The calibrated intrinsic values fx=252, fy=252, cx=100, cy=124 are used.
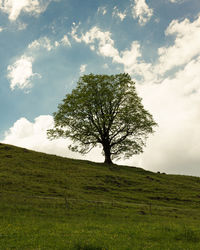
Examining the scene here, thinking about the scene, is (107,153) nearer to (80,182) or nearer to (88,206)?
(80,182)

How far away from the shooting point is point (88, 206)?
98.4 feet

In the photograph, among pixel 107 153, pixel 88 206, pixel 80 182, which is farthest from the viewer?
pixel 107 153

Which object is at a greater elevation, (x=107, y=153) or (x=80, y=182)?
(x=107, y=153)

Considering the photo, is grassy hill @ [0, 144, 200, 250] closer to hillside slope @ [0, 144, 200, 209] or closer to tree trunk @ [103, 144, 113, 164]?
hillside slope @ [0, 144, 200, 209]

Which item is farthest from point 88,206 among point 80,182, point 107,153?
point 107,153

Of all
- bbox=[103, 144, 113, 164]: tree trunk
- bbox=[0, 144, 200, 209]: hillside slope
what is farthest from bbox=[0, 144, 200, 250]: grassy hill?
bbox=[103, 144, 113, 164]: tree trunk

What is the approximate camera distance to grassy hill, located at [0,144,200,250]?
16125 mm

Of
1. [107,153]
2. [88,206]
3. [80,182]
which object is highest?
[107,153]

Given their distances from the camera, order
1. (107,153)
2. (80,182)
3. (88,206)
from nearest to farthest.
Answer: (88,206), (80,182), (107,153)

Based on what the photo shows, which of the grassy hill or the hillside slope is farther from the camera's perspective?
the hillside slope

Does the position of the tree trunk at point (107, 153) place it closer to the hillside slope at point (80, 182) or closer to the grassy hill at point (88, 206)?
the hillside slope at point (80, 182)

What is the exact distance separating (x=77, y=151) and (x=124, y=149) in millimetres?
11714

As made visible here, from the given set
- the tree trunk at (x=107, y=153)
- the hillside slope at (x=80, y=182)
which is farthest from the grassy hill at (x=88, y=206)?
the tree trunk at (x=107, y=153)

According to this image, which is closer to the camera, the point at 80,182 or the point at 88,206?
the point at 88,206
